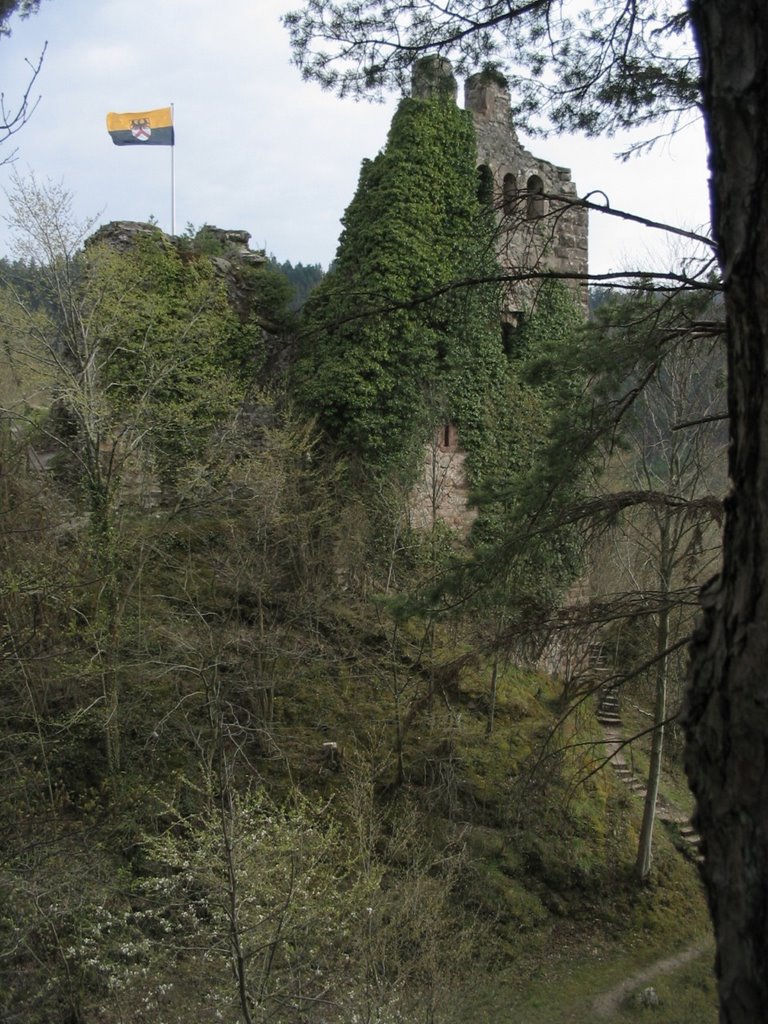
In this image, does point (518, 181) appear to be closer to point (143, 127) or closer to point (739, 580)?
point (143, 127)

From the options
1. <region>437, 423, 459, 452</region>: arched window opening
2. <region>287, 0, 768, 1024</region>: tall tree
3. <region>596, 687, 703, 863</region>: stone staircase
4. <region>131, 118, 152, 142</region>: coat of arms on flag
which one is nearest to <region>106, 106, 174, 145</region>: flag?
<region>131, 118, 152, 142</region>: coat of arms on flag

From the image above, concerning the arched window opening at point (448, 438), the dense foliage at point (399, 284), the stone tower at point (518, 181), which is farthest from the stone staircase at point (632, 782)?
the stone tower at point (518, 181)

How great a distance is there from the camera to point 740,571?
75.2 inches

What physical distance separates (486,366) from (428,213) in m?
2.99

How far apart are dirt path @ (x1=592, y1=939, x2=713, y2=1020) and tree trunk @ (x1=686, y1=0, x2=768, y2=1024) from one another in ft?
35.9

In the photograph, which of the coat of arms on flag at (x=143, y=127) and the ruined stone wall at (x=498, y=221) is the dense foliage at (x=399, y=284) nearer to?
the ruined stone wall at (x=498, y=221)

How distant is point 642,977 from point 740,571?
39.5 feet

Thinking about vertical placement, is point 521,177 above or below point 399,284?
above

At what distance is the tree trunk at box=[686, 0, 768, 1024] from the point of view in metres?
1.81

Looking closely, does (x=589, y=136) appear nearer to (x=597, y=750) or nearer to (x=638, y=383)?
(x=638, y=383)

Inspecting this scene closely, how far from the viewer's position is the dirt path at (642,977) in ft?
37.7

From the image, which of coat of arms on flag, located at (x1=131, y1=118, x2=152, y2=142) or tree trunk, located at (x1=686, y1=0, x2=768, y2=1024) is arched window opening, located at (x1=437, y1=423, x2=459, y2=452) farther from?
tree trunk, located at (x1=686, y1=0, x2=768, y2=1024)

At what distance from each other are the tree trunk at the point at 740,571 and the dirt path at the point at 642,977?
1095cm

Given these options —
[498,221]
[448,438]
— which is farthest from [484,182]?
[448,438]
